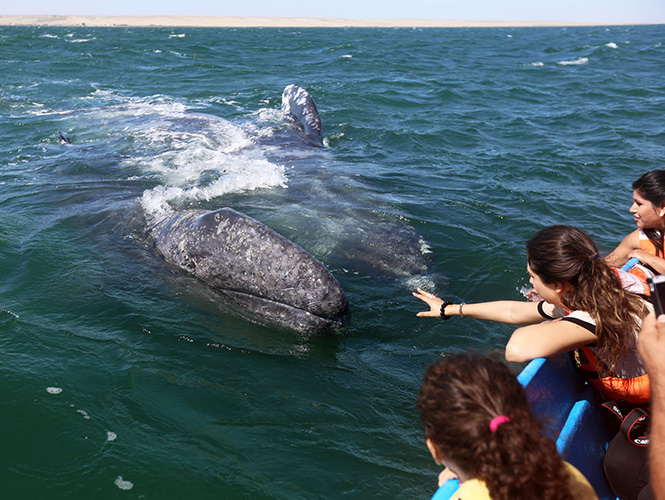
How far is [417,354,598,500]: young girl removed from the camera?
78.5 inches

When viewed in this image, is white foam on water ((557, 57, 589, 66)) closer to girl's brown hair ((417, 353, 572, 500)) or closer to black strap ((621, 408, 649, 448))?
black strap ((621, 408, 649, 448))

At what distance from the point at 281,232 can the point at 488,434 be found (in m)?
6.28

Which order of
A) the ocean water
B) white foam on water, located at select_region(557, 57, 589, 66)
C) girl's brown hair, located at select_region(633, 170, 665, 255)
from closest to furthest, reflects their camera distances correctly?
the ocean water
girl's brown hair, located at select_region(633, 170, 665, 255)
white foam on water, located at select_region(557, 57, 589, 66)

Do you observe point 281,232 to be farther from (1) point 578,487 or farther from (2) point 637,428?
(1) point 578,487

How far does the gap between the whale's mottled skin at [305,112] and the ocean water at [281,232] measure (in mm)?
524

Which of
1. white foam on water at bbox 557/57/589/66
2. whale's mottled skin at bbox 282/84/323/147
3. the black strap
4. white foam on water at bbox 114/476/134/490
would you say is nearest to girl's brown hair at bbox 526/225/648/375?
the black strap

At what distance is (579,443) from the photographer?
3576 millimetres

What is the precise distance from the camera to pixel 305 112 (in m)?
14.5

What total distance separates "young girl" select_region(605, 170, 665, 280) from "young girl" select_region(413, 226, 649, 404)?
143 cm

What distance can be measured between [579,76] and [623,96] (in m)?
5.88

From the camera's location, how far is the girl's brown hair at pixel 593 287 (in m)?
3.23

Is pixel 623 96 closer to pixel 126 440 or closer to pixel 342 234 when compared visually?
pixel 342 234

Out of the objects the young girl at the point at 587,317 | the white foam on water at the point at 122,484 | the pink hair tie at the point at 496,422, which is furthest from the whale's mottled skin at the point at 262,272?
the pink hair tie at the point at 496,422

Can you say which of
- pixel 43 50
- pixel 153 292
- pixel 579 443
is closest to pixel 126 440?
pixel 153 292
